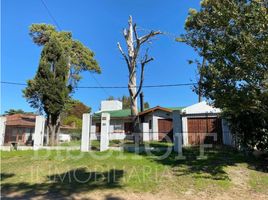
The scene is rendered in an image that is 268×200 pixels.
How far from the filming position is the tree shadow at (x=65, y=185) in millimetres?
8242

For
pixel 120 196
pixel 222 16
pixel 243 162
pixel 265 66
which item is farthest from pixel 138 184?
pixel 222 16

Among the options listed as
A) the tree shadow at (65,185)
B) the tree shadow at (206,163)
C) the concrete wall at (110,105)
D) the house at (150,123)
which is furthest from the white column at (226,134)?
the concrete wall at (110,105)

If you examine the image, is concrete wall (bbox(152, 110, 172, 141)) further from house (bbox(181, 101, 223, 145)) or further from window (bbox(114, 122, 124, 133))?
window (bbox(114, 122, 124, 133))

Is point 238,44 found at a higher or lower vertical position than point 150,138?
higher

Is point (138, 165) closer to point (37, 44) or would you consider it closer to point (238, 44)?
point (238, 44)

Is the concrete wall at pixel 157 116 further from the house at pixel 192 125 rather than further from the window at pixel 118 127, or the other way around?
the window at pixel 118 127

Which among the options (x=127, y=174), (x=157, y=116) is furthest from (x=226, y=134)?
(x=127, y=174)

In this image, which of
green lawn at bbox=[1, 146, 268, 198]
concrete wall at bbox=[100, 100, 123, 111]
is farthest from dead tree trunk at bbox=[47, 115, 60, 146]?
concrete wall at bbox=[100, 100, 123, 111]

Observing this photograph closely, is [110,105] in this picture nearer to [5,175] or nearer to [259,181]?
[5,175]

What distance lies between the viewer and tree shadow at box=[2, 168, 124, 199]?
324 inches

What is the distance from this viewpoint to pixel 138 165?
1115cm

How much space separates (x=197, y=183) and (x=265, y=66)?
480 centimetres

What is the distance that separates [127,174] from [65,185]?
2246mm

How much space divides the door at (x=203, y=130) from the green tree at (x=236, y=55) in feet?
23.0
